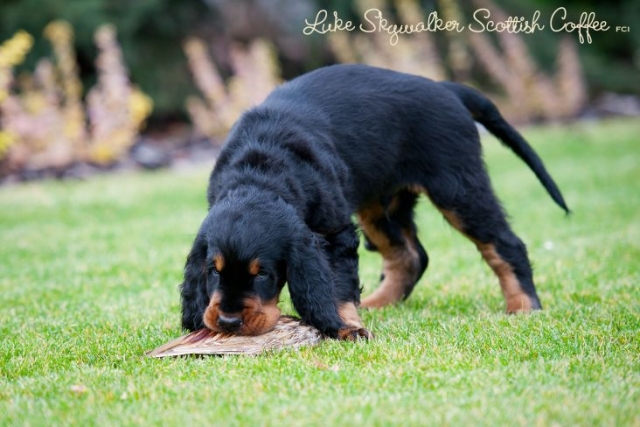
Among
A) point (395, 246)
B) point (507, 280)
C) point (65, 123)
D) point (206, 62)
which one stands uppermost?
point (206, 62)

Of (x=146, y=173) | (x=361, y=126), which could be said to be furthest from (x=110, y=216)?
(x=361, y=126)

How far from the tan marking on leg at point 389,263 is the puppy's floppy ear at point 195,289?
135cm

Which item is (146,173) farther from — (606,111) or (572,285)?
(606,111)

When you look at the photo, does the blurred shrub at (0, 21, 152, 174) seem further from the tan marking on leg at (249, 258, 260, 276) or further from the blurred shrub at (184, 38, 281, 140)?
the tan marking on leg at (249, 258, 260, 276)

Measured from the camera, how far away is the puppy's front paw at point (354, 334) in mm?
3750

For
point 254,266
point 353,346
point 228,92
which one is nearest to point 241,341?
point 254,266

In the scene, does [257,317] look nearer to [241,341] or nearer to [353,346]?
[241,341]

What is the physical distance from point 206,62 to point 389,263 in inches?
344

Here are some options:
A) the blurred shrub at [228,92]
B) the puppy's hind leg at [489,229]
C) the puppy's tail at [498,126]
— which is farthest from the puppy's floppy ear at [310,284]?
the blurred shrub at [228,92]

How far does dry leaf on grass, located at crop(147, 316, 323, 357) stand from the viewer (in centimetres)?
352

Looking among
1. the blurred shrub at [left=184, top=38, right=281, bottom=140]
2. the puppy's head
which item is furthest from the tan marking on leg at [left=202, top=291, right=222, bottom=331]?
the blurred shrub at [left=184, top=38, right=281, bottom=140]

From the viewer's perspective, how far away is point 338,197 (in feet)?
13.0

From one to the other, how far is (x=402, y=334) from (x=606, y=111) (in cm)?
1324

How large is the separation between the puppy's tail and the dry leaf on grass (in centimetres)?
180
